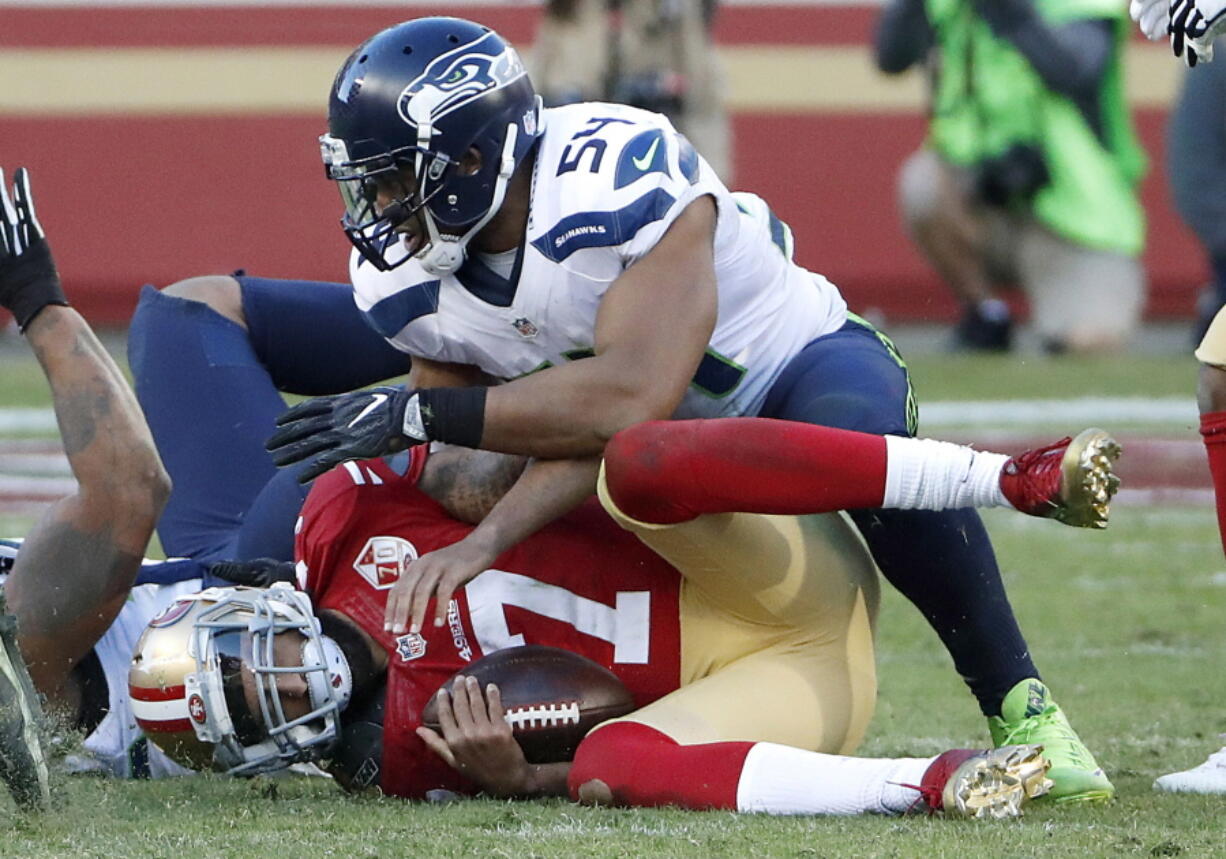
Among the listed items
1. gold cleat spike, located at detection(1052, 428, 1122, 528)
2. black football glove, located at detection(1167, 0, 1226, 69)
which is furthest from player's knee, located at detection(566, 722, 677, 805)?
black football glove, located at detection(1167, 0, 1226, 69)

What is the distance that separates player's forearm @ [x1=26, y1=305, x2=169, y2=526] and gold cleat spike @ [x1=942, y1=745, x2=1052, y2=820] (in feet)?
4.57

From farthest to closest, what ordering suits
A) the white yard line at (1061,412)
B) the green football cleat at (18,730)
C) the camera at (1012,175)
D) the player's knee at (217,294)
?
the camera at (1012,175), the white yard line at (1061,412), the player's knee at (217,294), the green football cleat at (18,730)

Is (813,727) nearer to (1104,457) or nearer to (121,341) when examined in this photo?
(1104,457)

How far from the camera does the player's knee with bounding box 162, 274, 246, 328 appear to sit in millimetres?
3982

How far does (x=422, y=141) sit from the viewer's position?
129 inches

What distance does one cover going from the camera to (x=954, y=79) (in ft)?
33.8

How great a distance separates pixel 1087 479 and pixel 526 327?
1043 mm

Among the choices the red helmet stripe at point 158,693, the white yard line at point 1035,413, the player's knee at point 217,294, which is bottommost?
the white yard line at point 1035,413

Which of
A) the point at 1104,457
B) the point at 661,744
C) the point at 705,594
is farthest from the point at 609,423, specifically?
the point at 1104,457

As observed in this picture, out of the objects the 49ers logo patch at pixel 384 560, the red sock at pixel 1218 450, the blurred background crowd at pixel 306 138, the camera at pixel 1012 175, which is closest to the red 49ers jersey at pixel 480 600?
the 49ers logo patch at pixel 384 560

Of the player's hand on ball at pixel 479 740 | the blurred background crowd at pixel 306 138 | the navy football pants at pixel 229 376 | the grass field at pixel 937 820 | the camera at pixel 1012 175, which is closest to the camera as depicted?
the grass field at pixel 937 820

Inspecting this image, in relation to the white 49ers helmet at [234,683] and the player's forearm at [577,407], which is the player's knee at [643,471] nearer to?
the player's forearm at [577,407]

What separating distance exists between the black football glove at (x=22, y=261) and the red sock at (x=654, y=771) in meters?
1.22

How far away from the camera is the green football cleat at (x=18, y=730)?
2770 mm
